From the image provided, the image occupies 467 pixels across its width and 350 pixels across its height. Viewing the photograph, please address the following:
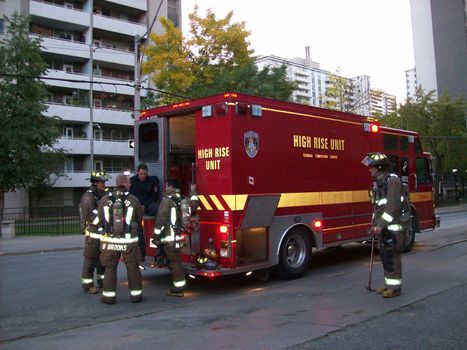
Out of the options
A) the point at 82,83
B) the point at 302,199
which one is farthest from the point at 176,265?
the point at 82,83

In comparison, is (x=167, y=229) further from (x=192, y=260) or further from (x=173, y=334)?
(x=173, y=334)

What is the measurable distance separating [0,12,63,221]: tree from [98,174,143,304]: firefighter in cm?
1732

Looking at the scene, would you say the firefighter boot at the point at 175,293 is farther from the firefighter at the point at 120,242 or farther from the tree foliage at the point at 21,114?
the tree foliage at the point at 21,114

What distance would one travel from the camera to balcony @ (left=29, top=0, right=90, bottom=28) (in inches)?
1585

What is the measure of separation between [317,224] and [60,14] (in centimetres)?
3917

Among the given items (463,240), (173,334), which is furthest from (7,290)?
(463,240)

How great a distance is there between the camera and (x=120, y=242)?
7105 millimetres

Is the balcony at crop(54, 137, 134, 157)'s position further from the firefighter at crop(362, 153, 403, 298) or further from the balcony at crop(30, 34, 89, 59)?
the firefighter at crop(362, 153, 403, 298)

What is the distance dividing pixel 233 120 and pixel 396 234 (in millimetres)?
3026

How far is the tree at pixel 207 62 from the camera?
23.6 m

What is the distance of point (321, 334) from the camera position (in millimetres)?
5207

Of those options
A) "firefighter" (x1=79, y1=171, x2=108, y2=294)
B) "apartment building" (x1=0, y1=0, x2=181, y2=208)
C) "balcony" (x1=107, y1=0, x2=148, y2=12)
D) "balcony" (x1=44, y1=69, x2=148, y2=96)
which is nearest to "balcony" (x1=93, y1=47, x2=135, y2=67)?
"apartment building" (x1=0, y1=0, x2=181, y2=208)

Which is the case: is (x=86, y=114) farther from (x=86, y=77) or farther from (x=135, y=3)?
(x=135, y=3)

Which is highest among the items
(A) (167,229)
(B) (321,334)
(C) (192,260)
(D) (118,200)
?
(D) (118,200)
